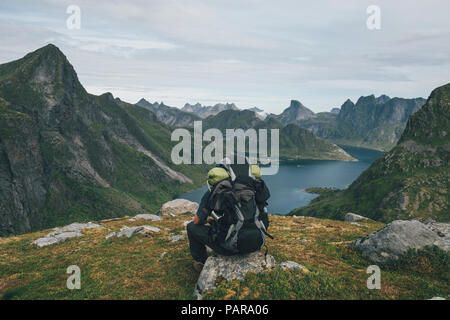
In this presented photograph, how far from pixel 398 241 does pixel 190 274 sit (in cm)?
1221

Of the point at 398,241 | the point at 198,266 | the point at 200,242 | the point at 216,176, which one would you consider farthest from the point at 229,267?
the point at 398,241

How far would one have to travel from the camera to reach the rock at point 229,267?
1152cm

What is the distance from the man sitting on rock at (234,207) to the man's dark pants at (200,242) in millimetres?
65

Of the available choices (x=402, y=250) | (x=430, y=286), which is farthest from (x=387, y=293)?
(x=402, y=250)

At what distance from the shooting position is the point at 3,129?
147500mm

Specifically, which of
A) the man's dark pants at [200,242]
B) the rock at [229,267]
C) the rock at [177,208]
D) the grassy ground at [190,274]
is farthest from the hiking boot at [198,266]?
the rock at [177,208]

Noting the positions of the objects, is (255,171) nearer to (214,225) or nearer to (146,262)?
(214,225)

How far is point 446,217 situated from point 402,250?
569 ft

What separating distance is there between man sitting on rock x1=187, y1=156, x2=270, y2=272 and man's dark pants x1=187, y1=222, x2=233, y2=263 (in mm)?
65

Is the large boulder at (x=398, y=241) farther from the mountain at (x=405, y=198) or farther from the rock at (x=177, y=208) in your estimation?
the mountain at (x=405, y=198)

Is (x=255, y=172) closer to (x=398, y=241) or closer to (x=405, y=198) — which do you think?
(x=398, y=241)

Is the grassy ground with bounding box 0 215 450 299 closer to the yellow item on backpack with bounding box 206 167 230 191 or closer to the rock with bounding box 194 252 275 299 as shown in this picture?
the rock with bounding box 194 252 275 299

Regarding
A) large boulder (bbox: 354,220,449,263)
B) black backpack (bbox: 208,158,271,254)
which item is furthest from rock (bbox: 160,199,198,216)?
black backpack (bbox: 208,158,271,254)

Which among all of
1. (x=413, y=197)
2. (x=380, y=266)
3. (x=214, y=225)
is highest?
(x=214, y=225)
